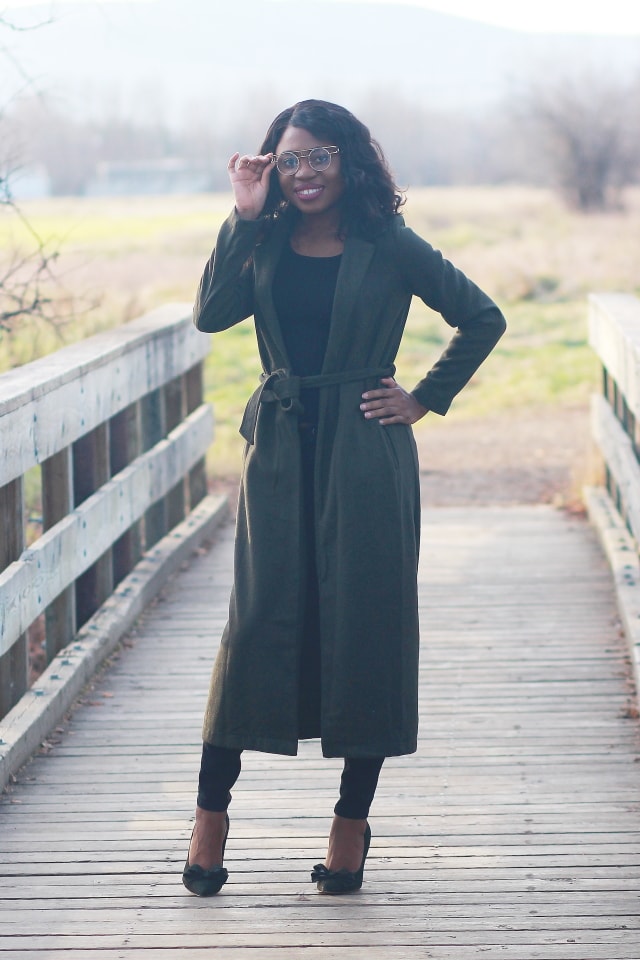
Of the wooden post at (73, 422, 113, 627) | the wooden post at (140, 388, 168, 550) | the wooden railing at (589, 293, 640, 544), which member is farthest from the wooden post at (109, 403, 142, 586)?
the wooden railing at (589, 293, 640, 544)

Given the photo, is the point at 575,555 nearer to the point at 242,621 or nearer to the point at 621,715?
the point at 621,715

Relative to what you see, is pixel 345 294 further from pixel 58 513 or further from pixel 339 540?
pixel 58 513

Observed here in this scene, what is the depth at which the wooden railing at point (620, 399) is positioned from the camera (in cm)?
585

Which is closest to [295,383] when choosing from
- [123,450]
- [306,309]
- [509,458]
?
[306,309]

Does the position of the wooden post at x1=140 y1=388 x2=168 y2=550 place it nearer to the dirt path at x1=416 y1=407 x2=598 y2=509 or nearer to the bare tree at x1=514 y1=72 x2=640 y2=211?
the dirt path at x1=416 y1=407 x2=598 y2=509

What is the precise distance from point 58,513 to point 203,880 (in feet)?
6.47

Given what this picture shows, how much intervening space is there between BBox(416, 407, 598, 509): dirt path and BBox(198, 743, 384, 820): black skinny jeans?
5.14 metres

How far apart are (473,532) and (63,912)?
190 inches

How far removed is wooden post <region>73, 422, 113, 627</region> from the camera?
5746 millimetres

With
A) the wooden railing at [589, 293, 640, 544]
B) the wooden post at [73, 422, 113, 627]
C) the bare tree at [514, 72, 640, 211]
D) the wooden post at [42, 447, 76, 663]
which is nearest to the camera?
the wooden post at [42, 447, 76, 663]

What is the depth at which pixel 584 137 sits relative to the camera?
153 ft

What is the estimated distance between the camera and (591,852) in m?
3.81

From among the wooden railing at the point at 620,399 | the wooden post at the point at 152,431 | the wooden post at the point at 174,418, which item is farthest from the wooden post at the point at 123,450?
the wooden railing at the point at 620,399

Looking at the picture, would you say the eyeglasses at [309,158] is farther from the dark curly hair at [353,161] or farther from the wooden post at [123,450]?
the wooden post at [123,450]
